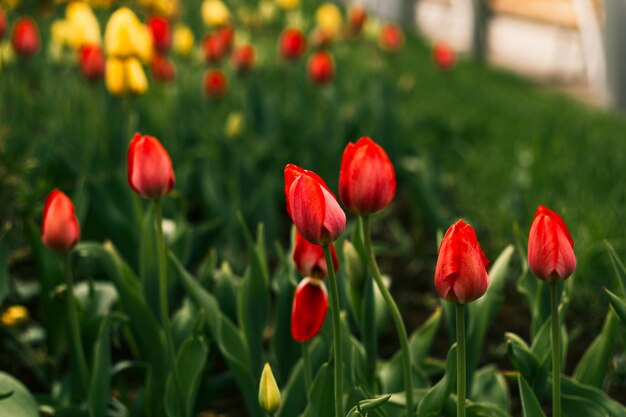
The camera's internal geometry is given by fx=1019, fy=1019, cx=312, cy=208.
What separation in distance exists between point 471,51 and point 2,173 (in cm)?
793

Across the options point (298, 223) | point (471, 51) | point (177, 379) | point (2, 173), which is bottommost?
point (471, 51)

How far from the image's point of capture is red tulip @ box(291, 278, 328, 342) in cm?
151

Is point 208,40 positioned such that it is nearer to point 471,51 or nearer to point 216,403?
point 216,403

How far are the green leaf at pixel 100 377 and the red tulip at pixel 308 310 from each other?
42 centimetres

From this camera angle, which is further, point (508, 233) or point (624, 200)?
point (624, 200)

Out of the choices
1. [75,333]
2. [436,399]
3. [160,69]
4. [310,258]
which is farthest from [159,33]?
[436,399]

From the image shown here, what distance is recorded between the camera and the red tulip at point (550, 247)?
4.28ft

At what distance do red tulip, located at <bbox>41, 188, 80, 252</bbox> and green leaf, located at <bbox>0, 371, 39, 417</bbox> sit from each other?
248mm

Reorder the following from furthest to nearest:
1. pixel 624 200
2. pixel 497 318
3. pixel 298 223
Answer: pixel 624 200 → pixel 497 318 → pixel 298 223

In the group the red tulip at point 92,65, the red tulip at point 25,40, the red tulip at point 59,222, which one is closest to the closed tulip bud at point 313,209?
the red tulip at point 59,222

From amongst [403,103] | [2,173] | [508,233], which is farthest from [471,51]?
[2,173]

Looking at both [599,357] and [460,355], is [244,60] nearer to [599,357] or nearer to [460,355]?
[599,357]

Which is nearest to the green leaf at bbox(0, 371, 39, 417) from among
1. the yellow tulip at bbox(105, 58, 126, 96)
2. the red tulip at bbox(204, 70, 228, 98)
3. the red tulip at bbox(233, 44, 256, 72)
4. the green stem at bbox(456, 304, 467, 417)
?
the green stem at bbox(456, 304, 467, 417)

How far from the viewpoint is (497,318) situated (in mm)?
2850
